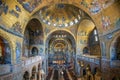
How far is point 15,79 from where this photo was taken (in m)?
14.1

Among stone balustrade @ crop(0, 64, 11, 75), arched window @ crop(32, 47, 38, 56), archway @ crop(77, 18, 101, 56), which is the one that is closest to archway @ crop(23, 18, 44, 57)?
arched window @ crop(32, 47, 38, 56)

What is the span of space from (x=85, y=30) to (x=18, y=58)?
65.2ft

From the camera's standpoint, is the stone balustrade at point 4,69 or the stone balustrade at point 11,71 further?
the stone balustrade at point 11,71

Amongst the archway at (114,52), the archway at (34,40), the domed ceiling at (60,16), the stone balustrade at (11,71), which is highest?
the domed ceiling at (60,16)

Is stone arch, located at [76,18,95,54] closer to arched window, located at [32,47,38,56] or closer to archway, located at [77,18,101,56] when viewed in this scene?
archway, located at [77,18,101,56]

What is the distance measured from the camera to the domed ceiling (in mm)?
27859

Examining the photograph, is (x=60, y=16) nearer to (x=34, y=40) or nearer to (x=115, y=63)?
(x=34, y=40)

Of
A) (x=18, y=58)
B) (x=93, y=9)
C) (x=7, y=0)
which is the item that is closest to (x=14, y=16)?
(x=7, y=0)

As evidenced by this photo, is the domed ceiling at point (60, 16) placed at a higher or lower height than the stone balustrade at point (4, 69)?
higher

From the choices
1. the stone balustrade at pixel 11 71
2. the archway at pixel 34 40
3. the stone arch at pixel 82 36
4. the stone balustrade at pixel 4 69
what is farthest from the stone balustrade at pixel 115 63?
the archway at pixel 34 40

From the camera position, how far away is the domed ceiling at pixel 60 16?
91.4 feet

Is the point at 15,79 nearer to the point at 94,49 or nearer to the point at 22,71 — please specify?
the point at 22,71

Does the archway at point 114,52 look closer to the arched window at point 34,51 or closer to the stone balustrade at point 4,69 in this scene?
the stone balustrade at point 4,69

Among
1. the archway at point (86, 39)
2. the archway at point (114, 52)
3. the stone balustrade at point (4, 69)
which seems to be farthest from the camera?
the archway at point (86, 39)
